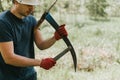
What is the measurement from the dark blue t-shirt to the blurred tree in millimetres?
15830

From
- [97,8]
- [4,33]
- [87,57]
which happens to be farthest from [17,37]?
[97,8]

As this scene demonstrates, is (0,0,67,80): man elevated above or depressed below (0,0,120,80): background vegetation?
above

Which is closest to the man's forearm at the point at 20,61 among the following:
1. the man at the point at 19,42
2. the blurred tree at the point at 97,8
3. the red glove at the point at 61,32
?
the man at the point at 19,42

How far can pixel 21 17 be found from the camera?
3.95 meters

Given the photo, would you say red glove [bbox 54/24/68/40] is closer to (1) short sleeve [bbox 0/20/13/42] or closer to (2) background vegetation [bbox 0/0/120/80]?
(1) short sleeve [bbox 0/20/13/42]

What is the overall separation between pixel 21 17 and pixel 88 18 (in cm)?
1737

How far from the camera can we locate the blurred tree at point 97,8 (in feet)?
65.3

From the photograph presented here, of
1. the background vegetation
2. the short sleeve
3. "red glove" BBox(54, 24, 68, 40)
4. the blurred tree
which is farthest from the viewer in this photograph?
the blurred tree

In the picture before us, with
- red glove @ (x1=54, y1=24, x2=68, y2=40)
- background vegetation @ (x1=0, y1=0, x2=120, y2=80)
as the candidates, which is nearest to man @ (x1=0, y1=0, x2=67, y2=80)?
red glove @ (x1=54, y1=24, x2=68, y2=40)

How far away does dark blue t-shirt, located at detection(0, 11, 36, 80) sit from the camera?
3.82 m

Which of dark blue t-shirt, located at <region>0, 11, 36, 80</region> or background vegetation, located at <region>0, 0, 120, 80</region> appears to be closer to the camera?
dark blue t-shirt, located at <region>0, 11, 36, 80</region>

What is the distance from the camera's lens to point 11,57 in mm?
3801

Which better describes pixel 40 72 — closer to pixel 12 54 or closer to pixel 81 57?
pixel 81 57

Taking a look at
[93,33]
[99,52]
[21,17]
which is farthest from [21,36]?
[93,33]
